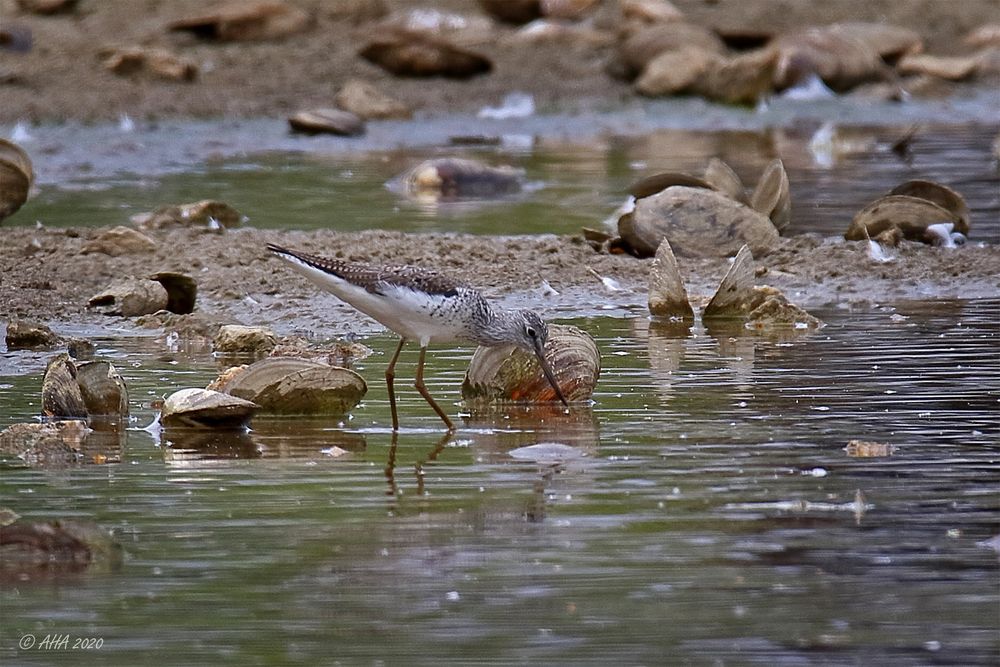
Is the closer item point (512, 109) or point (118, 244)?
point (118, 244)

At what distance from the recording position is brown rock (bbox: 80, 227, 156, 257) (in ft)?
39.1

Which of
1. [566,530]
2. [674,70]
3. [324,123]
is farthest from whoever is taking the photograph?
[674,70]

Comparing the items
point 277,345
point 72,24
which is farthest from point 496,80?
point 277,345

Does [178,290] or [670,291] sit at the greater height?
[670,291]

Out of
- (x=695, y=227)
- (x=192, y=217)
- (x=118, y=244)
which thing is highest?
(x=695, y=227)

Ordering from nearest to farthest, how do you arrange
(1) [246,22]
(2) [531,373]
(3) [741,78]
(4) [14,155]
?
1. (2) [531,373]
2. (4) [14,155]
3. (3) [741,78]
4. (1) [246,22]

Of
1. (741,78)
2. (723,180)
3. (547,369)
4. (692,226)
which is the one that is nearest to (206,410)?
(547,369)

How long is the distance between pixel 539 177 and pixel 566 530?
39.2 ft

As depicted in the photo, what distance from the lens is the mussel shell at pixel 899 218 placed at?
1255 cm

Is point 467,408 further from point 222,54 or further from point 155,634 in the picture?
point 222,54

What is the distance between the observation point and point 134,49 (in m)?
23.3

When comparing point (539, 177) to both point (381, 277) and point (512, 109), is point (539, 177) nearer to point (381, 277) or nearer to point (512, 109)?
point (512, 109)

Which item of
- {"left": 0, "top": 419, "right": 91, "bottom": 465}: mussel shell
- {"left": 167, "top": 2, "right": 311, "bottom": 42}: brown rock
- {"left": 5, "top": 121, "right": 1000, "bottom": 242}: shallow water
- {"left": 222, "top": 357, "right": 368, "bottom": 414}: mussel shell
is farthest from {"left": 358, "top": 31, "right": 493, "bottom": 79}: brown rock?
{"left": 0, "top": 419, "right": 91, "bottom": 465}: mussel shell

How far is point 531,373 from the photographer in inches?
328
